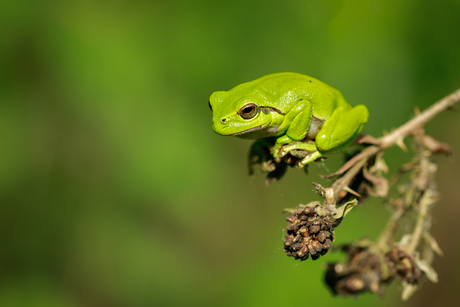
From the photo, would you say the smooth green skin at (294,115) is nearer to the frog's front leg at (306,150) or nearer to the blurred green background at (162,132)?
the frog's front leg at (306,150)

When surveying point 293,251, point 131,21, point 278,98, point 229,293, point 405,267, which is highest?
point 131,21

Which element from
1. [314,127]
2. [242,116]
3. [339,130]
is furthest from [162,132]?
[339,130]

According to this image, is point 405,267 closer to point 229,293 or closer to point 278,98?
point 278,98

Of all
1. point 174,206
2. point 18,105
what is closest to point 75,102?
point 18,105

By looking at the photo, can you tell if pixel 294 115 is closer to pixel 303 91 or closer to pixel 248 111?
pixel 303 91

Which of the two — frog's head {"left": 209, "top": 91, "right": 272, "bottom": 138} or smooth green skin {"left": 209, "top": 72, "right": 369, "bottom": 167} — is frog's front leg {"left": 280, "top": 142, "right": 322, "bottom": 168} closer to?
smooth green skin {"left": 209, "top": 72, "right": 369, "bottom": 167}

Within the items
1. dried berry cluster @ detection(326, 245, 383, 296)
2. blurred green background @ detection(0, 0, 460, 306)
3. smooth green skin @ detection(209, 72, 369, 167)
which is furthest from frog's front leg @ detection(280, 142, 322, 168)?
blurred green background @ detection(0, 0, 460, 306)

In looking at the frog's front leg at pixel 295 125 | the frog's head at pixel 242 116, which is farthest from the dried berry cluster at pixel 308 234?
the frog's head at pixel 242 116

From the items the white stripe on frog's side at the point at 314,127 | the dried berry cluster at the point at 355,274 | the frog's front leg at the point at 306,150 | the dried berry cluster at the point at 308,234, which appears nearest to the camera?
the dried berry cluster at the point at 308,234
